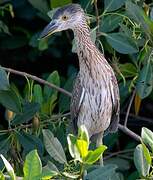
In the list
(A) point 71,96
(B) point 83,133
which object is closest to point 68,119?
(A) point 71,96

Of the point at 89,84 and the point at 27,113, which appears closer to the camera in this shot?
the point at 27,113

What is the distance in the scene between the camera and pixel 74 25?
4328 millimetres

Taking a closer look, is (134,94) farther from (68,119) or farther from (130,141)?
(130,141)

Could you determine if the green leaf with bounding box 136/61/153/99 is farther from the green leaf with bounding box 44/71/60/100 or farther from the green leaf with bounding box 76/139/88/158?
the green leaf with bounding box 76/139/88/158

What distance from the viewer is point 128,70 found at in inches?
183

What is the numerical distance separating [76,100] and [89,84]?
0.11m

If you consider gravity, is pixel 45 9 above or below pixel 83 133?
above

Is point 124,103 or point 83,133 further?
point 124,103

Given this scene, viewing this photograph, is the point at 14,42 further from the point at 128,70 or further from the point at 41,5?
the point at 128,70

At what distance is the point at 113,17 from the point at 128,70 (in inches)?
12.7

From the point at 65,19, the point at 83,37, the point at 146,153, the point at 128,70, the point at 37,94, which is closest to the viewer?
the point at 146,153

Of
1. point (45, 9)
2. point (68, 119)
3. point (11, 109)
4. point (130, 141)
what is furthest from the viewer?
point (130, 141)

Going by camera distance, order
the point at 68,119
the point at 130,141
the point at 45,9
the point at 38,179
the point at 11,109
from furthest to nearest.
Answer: the point at 130,141 → the point at 45,9 → the point at 68,119 → the point at 11,109 → the point at 38,179

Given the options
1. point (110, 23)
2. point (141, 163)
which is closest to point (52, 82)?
point (110, 23)
